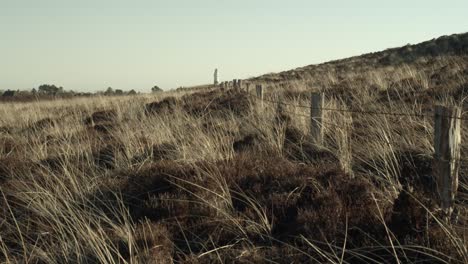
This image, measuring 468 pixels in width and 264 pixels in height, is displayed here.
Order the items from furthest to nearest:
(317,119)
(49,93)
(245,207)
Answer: (49,93) < (317,119) < (245,207)

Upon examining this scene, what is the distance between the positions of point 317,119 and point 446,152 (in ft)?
12.6

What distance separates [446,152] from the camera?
379 cm

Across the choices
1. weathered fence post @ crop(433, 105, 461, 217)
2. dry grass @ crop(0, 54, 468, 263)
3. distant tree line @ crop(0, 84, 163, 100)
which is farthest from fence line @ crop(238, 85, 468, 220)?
distant tree line @ crop(0, 84, 163, 100)

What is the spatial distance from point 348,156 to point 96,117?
1049 cm

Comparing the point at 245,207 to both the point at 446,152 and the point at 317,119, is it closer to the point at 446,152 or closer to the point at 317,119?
the point at 446,152

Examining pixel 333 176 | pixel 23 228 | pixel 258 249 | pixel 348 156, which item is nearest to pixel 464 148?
pixel 348 156

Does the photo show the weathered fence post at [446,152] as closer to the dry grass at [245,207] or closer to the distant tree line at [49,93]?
the dry grass at [245,207]

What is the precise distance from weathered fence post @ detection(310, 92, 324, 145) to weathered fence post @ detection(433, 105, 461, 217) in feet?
10.9

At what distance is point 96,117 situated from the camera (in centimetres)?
1511

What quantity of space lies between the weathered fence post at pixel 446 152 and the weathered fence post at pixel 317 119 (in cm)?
332

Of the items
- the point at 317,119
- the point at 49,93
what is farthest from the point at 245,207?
the point at 49,93

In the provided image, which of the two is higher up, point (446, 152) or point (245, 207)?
point (446, 152)

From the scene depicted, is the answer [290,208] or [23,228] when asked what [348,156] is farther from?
[23,228]

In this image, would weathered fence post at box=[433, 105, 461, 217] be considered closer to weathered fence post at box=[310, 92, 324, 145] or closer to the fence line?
the fence line
